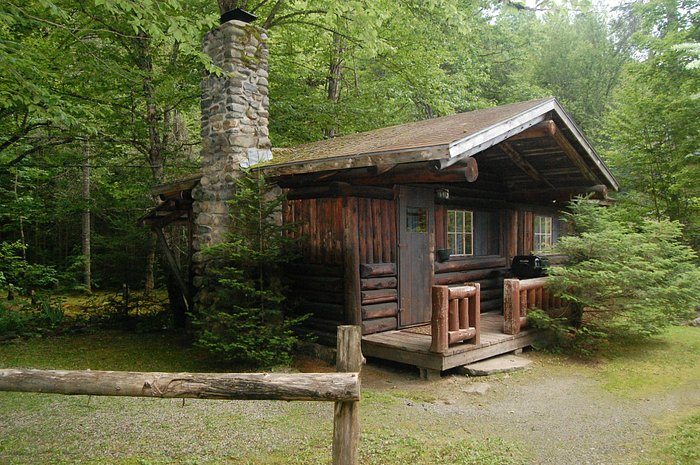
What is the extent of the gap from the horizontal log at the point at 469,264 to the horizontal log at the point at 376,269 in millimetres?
1355

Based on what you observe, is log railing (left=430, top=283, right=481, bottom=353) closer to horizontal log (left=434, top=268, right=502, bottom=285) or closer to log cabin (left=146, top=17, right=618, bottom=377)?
log cabin (left=146, top=17, right=618, bottom=377)

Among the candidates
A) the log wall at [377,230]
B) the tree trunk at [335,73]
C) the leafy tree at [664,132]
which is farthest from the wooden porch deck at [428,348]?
the tree trunk at [335,73]

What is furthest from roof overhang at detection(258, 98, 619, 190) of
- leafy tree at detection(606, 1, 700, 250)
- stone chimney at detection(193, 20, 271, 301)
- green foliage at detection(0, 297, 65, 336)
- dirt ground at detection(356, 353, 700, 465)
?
green foliage at detection(0, 297, 65, 336)

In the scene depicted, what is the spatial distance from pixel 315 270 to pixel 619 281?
4855 millimetres

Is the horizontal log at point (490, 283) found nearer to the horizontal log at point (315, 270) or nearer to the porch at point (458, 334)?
the porch at point (458, 334)

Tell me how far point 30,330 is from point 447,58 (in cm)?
1306

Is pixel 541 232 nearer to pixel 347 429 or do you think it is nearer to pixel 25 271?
pixel 347 429

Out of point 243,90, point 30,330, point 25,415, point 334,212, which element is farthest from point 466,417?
point 30,330

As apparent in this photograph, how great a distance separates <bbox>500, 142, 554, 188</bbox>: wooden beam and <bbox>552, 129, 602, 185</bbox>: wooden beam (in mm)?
816

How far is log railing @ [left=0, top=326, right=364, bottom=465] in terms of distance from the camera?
3.40m

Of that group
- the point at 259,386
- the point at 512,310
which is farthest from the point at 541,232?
the point at 259,386

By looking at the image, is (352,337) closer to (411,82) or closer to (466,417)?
(466,417)

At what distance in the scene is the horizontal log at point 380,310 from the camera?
317 inches

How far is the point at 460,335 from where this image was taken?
7.14 meters
